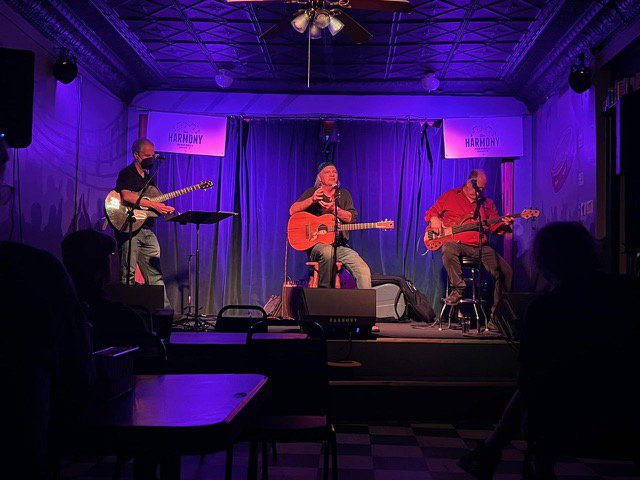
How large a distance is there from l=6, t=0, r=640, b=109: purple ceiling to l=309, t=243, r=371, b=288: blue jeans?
2.53 m

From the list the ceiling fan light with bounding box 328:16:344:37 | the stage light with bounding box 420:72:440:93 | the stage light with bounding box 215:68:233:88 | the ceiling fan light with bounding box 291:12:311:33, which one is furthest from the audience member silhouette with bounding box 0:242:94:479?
the stage light with bounding box 420:72:440:93

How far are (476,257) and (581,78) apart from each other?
2.25 metres

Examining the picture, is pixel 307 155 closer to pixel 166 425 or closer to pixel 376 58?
pixel 376 58

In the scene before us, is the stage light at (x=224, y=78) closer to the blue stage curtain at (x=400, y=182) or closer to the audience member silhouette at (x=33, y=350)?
the blue stage curtain at (x=400, y=182)

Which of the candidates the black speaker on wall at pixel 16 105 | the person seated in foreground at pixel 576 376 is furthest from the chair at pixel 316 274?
the black speaker on wall at pixel 16 105

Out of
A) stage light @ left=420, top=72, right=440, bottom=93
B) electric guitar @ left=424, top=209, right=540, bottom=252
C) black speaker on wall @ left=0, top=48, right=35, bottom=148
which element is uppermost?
stage light @ left=420, top=72, right=440, bottom=93

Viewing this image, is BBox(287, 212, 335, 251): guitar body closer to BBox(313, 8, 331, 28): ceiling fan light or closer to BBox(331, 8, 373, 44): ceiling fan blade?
BBox(331, 8, 373, 44): ceiling fan blade

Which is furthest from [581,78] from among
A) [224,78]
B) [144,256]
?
[144,256]

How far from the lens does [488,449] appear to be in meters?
2.12

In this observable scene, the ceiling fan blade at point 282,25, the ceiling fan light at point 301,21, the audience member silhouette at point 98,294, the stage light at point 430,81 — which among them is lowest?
the audience member silhouette at point 98,294

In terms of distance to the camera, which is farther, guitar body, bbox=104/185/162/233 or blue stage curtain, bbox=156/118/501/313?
blue stage curtain, bbox=156/118/501/313

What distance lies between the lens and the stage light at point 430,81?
8734 millimetres

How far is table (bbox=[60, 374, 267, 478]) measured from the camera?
48.2 inches

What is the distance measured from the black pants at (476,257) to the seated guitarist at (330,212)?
0.97m
